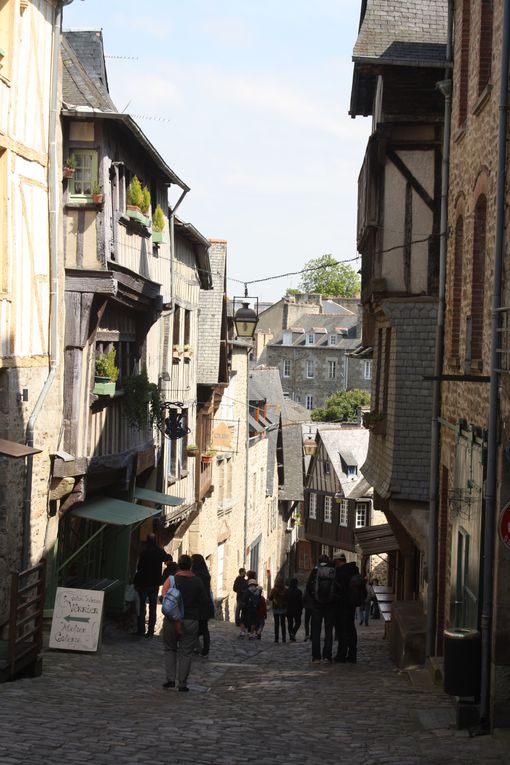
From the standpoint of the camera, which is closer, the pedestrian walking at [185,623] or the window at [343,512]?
the pedestrian walking at [185,623]

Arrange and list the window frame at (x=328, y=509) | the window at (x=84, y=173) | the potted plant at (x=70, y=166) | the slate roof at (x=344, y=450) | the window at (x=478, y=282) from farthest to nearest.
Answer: the window frame at (x=328, y=509), the slate roof at (x=344, y=450), the window at (x=84, y=173), the potted plant at (x=70, y=166), the window at (x=478, y=282)

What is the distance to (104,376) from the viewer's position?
54.2 feet

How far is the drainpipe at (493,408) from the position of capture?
9.66m

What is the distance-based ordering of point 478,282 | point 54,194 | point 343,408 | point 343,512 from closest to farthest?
point 478,282 < point 54,194 < point 343,512 < point 343,408

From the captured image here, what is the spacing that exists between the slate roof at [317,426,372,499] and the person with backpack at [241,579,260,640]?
32.0m

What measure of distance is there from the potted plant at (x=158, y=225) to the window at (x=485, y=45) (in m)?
8.94

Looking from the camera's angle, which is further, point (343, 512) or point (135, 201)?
point (343, 512)

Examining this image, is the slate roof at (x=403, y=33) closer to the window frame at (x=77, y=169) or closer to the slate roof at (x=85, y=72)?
the slate roof at (x=85, y=72)

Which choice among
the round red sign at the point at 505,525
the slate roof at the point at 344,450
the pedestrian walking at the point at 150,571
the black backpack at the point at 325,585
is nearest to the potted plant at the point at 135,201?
the pedestrian walking at the point at 150,571

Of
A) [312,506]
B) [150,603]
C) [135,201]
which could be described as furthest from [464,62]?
[312,506]

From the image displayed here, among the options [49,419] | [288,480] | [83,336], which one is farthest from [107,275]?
[288,480]

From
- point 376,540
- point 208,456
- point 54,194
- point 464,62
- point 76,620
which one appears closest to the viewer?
point 464,62

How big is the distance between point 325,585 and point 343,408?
208 feet

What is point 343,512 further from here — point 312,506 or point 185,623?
point 185,623
